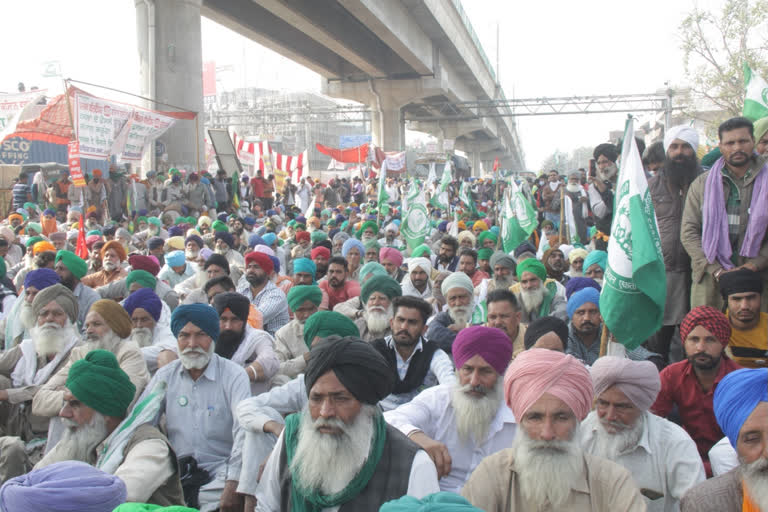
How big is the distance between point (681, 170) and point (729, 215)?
591mm

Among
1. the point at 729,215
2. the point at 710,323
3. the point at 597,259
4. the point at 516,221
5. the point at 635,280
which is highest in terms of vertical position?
the point at 729,215

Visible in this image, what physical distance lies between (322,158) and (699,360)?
6683 cm

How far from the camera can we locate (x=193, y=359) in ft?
11.7

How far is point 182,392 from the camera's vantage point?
11.5 ft

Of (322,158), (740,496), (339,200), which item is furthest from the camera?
(322,158)

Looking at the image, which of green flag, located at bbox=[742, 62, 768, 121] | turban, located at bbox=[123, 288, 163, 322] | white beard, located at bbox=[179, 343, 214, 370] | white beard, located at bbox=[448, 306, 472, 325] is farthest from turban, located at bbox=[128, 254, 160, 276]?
green flag, located at bbox=[742, 62, 768, 121]

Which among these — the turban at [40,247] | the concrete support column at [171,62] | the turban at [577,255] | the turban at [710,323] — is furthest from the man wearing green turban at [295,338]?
the concrete support column at [171,62]

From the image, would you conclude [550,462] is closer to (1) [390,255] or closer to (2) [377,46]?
(1) [390,255]

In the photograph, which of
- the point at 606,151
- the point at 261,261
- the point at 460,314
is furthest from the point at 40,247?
the point at 606,151

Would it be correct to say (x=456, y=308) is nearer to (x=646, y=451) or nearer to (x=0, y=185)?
(x=646, y=451)

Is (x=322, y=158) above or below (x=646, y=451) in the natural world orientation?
above

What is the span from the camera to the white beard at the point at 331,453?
2287 mm

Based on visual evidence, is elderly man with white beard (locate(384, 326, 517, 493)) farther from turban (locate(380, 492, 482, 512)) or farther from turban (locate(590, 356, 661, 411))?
turban (locate(380, 492, 482, 512))

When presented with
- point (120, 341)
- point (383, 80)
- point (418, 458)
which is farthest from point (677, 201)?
point (383, 80)
